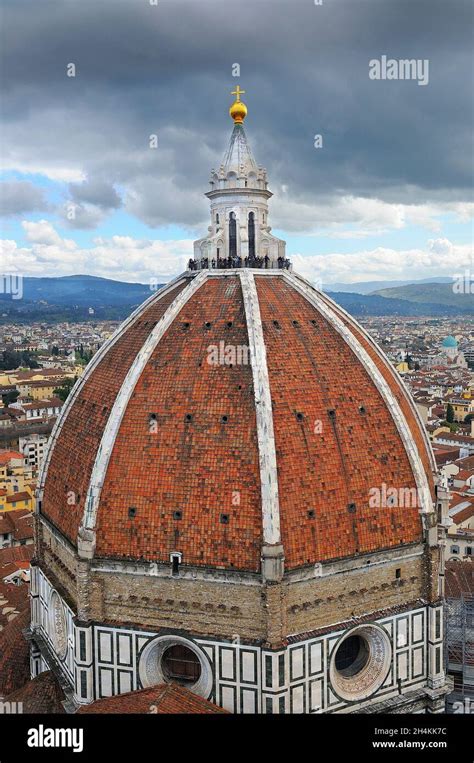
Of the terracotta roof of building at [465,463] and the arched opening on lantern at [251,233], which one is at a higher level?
the arched opening on lantern at [251,233]

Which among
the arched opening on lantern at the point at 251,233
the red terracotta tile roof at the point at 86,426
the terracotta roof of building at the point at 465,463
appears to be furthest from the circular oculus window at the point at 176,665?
the terracotta roof of building at the point at 465,463

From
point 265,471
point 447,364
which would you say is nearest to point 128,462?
point 265,471

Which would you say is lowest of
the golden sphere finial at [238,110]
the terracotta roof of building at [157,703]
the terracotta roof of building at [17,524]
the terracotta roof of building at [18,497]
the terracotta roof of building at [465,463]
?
the terracotta roof of building at [157,703]

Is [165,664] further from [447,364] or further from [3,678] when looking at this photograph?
[447,364]

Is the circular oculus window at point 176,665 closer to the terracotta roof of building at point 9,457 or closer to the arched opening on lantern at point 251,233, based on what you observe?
the arched opening on lantern at point 251,233

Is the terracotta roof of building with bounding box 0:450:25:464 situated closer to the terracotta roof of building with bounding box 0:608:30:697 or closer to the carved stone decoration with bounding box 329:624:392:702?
the terracotta roof of building with bounding box 0:608:30:697

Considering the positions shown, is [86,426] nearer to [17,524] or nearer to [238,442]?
[238,442]
